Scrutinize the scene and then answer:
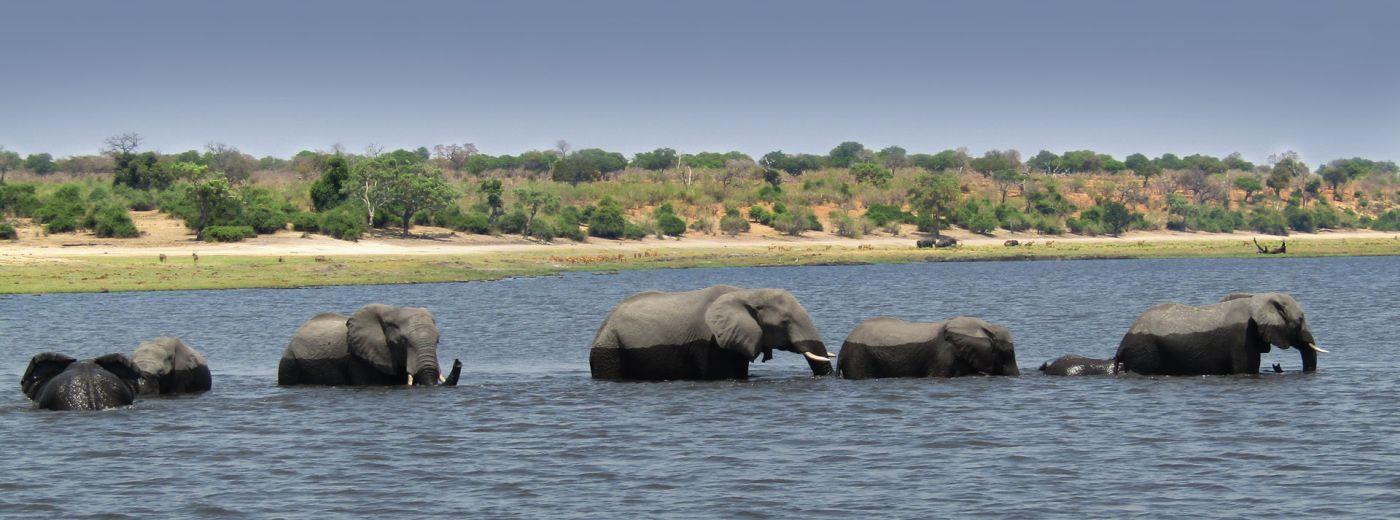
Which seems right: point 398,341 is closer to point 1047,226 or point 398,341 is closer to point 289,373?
point 289,373

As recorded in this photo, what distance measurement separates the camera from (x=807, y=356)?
28.1 m

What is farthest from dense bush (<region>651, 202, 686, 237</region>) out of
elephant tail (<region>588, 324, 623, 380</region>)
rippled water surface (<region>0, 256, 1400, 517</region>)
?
elephant tail (<region>588, 324, 623, 380</region>)

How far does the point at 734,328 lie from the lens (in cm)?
2719

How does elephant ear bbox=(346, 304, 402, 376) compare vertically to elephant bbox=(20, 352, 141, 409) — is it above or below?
above

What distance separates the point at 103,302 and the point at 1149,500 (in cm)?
3964

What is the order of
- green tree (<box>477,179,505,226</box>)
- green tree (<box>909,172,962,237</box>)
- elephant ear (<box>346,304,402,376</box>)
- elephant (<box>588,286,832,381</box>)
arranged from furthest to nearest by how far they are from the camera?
green tree (<box>909,172,962,237</box>) < green tree (<box>477,179,505,226</box>) < elephant (<box>588,286,832,381</box>) < elephant ear (<box>346,304,402,376</box>)

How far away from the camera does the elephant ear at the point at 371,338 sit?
1052 inches

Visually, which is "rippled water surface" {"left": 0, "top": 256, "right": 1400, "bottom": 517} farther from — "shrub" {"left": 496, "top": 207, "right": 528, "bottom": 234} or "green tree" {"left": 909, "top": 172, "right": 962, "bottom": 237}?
"green tree" {"left": 909, "top": 172, "right": 962, "bottom": 237}

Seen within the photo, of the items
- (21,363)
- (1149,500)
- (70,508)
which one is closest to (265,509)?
(70,508)

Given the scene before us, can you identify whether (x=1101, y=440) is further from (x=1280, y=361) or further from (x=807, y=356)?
(x=1280, y=361)

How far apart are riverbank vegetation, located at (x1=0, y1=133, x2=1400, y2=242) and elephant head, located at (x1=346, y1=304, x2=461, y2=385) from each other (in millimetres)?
49180

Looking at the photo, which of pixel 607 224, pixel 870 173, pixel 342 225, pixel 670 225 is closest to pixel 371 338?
pixel 342 225

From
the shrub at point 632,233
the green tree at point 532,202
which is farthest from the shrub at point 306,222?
the shrub at point 632,233

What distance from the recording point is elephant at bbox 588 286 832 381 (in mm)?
27469
